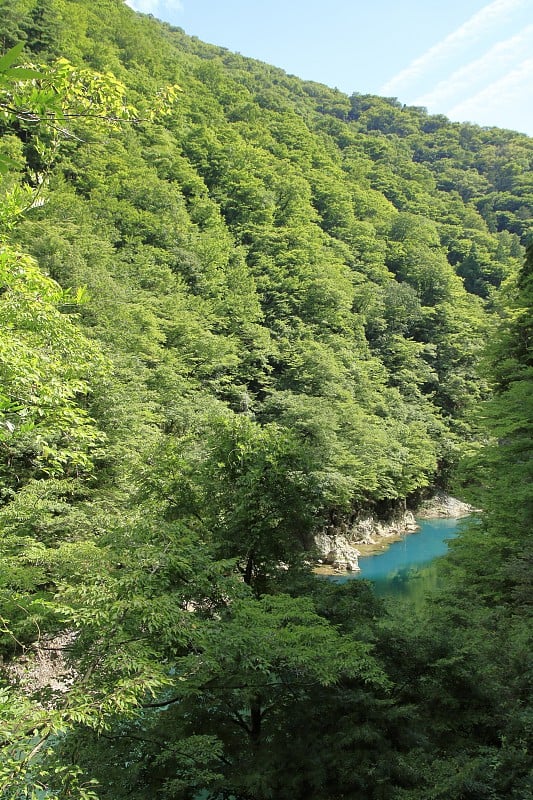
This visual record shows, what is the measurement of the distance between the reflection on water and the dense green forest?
2.17 meters

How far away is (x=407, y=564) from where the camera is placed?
19.2 m

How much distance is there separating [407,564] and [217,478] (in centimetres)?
1417

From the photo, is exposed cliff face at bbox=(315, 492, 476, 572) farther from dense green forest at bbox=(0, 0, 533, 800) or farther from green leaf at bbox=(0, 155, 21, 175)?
green leaf at bbox=(0, 155, 21, 175)

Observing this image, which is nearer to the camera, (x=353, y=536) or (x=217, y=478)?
(x=217, y=478)

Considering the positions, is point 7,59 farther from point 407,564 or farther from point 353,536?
point 353,536

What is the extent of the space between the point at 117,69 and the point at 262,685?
44.9 m

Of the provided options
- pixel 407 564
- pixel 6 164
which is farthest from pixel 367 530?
pixel 6 164

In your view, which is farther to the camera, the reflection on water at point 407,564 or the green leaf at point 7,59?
the reflection on water at point 407,564

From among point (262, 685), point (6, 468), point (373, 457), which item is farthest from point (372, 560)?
point (262, 685)

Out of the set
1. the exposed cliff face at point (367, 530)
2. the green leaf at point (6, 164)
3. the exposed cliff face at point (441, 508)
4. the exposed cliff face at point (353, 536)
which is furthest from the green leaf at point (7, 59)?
the exposed cliff face at point (441, 508)

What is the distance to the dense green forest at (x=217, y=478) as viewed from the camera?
3.52 m

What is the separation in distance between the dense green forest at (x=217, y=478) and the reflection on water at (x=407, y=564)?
217 centimetres

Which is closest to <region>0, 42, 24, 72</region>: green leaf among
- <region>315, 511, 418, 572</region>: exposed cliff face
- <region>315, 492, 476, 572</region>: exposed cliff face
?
<region>315, 511, 418, 572</region>: exposed cliff face

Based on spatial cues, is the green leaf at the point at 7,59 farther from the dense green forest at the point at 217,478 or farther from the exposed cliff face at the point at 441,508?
the exposed cliff face at the point at 441,508
